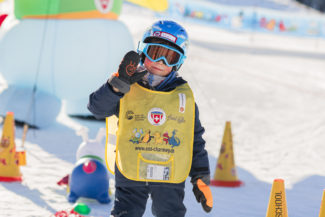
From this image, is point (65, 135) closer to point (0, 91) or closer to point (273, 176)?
point (0, 91)

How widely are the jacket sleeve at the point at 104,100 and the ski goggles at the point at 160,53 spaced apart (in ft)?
1.12

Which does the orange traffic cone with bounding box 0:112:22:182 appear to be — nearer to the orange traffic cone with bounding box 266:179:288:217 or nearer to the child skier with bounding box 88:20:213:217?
the child skier with bounding box 88:20:213:217

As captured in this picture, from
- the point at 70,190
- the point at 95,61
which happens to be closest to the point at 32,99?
the point at 95,61

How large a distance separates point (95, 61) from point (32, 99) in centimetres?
100

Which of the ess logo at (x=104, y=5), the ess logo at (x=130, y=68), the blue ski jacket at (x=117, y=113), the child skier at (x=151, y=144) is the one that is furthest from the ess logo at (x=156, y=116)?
the ess logo at (x=104, y=5)

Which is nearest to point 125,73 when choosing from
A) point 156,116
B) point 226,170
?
point 156,116

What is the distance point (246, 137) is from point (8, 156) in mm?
4269

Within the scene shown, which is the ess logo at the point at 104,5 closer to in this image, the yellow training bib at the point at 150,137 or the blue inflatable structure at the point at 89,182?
the blue inflatable structure at the point at 89,182

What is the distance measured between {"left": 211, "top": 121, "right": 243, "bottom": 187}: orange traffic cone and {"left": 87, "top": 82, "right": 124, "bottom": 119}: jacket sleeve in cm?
299

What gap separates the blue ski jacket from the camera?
2.79 m

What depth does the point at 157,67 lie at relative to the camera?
307cm

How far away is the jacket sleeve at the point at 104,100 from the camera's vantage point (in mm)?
2775

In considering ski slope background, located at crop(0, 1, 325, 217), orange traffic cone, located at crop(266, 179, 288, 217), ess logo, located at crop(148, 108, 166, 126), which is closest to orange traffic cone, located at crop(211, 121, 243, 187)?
ski slope background, located at crop(0, 1, 325, 217)

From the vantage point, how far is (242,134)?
8.71 m
